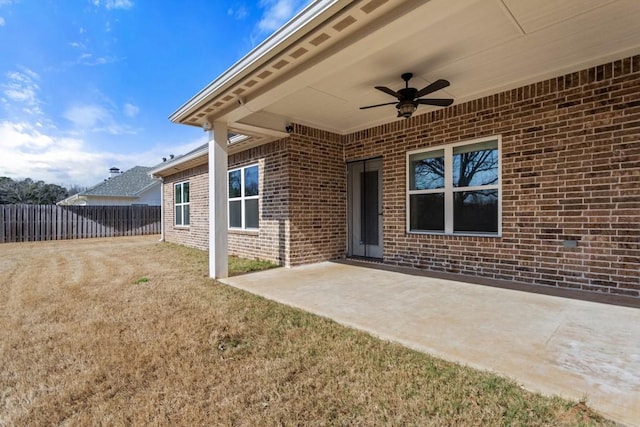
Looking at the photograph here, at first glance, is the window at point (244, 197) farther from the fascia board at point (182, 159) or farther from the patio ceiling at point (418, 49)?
the patio ceiling at point (418, 49)

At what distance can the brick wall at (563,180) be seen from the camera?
379 cm

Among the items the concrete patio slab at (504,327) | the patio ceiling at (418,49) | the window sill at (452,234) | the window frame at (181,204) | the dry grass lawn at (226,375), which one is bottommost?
the dry grass lawn at (226,375)

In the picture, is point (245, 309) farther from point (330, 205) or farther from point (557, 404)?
point (330, 205)

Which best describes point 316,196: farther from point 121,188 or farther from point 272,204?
point 121,188

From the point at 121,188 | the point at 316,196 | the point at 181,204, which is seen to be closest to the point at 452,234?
the point at 316,196

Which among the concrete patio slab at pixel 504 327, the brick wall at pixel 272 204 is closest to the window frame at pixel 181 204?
the brick wall at pixel 272 204

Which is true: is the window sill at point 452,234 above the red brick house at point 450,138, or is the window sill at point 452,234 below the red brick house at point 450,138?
below

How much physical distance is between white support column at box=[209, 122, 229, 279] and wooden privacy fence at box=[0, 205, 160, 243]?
13359mm

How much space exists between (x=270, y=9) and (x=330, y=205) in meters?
4.02

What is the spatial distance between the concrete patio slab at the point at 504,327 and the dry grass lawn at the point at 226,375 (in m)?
0.23

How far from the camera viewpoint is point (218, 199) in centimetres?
525

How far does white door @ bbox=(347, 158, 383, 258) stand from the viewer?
271 inches

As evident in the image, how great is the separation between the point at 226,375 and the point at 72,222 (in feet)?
54.4

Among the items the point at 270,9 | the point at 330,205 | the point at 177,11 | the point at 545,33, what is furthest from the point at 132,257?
the point at 545,33
